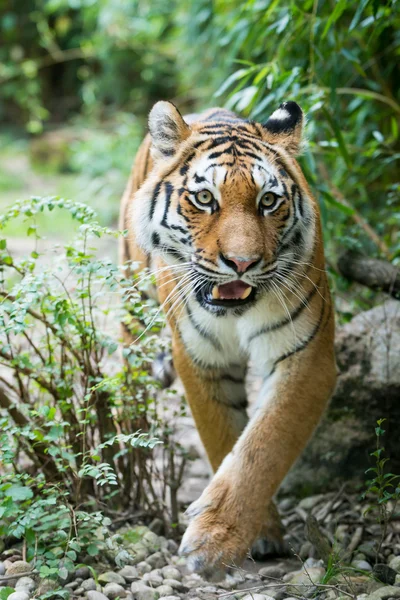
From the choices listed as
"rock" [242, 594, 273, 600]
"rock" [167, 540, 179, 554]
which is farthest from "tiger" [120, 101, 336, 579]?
"rock" [167, 540, 179, 554]

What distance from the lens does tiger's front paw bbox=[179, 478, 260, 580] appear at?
2551 mm

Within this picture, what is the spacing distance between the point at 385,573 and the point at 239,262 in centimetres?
115

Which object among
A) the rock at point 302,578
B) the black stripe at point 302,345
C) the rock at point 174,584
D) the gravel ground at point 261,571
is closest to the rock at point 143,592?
the gravel ground at point 261,571

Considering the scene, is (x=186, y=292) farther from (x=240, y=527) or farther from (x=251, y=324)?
(x=240, y=527)

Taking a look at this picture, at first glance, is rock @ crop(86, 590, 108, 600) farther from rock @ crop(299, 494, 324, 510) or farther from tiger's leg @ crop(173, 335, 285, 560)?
rock @ crop(299, 494, 324, 510)

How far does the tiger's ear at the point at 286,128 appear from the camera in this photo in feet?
9.79

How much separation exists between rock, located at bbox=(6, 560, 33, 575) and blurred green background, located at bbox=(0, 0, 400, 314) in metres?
2.14

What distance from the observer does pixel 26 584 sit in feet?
8.09

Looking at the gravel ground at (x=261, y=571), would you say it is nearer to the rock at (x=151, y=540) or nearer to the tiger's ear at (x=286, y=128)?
the rock at (x=151, y=540)

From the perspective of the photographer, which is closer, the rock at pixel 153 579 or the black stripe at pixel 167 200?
the rock at pixel 153 579

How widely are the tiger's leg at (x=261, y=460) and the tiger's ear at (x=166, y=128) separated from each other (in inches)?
36.4

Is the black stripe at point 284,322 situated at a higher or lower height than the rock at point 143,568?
higher

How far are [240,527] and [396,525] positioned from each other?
2.56 ft

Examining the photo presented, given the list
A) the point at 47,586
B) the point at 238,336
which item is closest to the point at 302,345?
the point at 238,336
